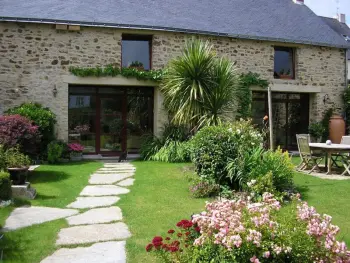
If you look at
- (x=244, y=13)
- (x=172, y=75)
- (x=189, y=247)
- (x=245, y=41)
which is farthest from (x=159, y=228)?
(x=244, y=13)

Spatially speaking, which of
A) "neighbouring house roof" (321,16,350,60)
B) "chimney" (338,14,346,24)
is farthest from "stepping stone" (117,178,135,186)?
"chimney" (338,14,346,24)

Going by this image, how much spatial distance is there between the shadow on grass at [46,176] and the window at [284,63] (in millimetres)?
9313

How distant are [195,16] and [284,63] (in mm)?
4068

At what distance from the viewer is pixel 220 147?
23.0 ft

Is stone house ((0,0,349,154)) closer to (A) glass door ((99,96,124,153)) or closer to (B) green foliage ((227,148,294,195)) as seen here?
(A) glass door ((99,96,124,153))

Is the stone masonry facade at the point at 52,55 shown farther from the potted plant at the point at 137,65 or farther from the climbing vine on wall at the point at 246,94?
the climbing vine on wall at the point at 246,94

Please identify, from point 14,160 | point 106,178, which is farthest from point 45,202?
point 106,178

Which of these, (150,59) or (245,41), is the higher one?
(245,41)

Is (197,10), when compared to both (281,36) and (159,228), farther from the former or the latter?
(159,228)

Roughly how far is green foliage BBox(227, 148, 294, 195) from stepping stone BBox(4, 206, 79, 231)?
2.88 metres

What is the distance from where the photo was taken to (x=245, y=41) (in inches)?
533

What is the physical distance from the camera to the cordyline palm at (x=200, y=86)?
10.4 meters

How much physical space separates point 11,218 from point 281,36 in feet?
39.2

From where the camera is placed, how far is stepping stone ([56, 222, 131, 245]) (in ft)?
13.8
